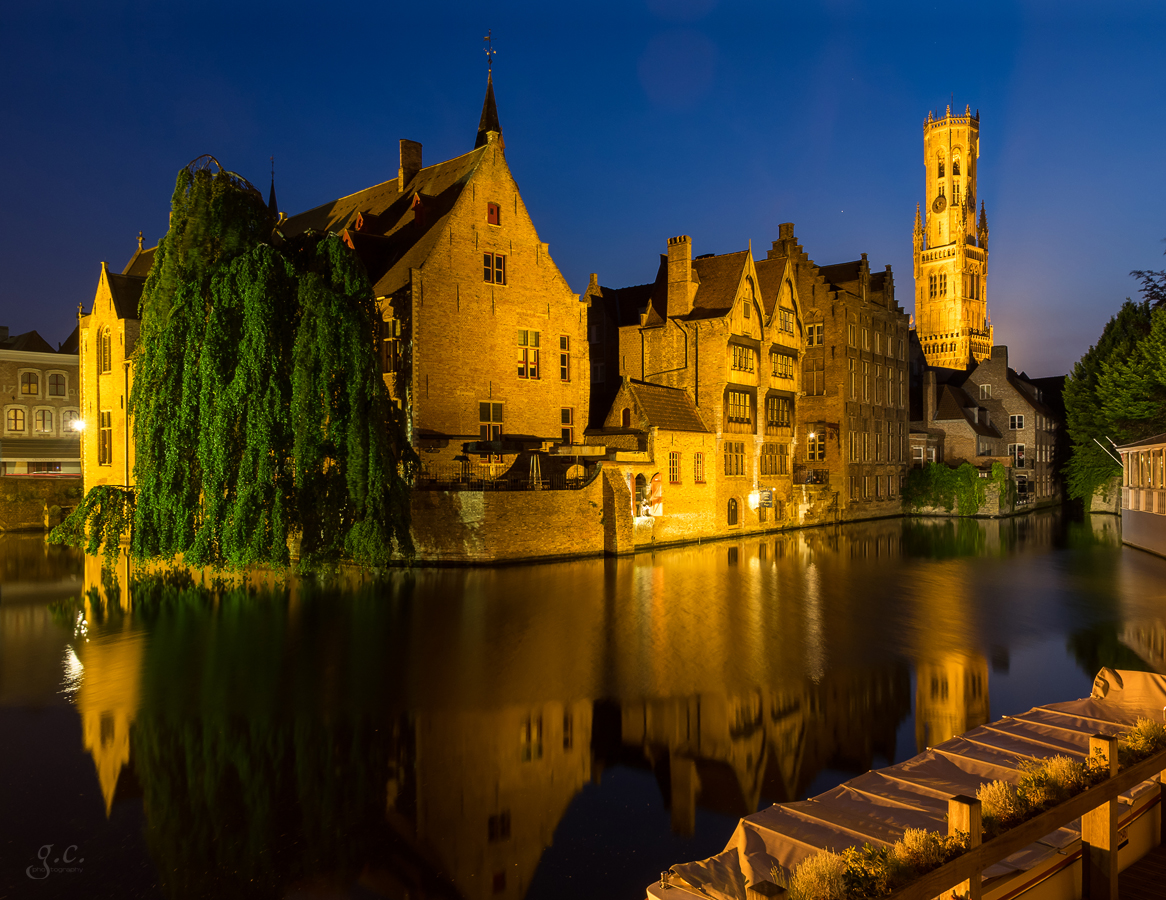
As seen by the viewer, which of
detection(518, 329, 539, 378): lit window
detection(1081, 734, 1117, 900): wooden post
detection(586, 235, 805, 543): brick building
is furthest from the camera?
detection(586, 235, 805, 543): brick building

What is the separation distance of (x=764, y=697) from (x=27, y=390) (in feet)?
198

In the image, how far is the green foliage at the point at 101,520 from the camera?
2203 cm

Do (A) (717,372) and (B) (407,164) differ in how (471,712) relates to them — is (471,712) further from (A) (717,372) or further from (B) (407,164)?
(B) (407,164)

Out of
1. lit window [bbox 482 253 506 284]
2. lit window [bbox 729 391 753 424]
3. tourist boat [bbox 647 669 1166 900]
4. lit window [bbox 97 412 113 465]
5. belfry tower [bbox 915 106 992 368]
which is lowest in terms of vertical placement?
tourist boat [bbox 647 669 1166 900]

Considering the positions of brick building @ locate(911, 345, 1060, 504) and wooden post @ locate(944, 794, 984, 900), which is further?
→ brick building @ locate(911, 345, 1060, 504)

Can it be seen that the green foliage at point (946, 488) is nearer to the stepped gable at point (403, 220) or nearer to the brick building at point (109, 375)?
the stepped gable at point (403, 220)

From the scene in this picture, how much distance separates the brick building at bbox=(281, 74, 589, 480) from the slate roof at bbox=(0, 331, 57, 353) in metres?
36.4

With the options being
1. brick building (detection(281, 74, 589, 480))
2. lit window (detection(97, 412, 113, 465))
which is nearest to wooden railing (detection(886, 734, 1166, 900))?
brick building (detection(281, 74, 589, 480))

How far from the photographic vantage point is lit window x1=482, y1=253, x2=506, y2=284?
3469cm

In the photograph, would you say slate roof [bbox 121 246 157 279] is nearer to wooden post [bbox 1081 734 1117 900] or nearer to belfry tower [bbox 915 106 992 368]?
wooden post [bbox 1081 734 1117 900]

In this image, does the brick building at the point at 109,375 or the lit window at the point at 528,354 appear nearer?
the lit window at the point at 528,354

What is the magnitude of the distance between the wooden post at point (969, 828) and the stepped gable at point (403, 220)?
30.4 meters

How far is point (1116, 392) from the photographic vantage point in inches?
1727

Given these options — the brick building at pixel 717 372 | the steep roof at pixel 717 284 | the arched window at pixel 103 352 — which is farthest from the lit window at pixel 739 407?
the arched window at pixel 103 352
